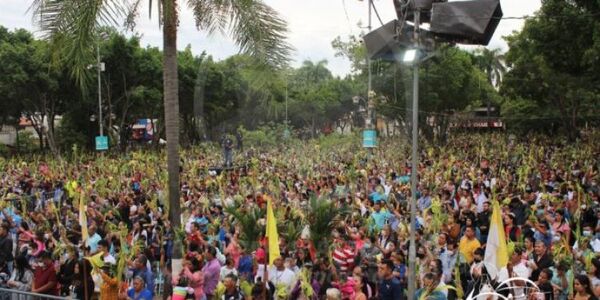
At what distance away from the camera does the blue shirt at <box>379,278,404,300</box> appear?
7.59 m

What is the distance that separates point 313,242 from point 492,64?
63.1 metres

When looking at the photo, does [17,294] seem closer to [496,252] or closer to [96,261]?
[96,261]

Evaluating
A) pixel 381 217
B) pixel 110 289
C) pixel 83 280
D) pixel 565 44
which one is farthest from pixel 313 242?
pixel 565 44

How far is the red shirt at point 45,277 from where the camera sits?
8547 mm

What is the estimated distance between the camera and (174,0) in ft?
31.7

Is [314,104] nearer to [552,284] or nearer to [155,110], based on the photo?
[155,110]

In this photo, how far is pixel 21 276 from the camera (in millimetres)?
9055

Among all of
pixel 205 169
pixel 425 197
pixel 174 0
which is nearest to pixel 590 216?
pixel 425 197

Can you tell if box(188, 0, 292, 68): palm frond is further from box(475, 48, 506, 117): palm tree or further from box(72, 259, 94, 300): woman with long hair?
box(475, 48, 506, 117): palm tree

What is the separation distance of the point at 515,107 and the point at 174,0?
1510 inches

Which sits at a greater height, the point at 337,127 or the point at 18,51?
the point at 18,51

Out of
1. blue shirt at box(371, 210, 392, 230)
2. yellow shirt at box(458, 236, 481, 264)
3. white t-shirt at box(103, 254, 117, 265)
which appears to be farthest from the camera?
blue shirt at box(371, 210, 392, 230)

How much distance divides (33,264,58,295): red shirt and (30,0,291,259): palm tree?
5.86 ft

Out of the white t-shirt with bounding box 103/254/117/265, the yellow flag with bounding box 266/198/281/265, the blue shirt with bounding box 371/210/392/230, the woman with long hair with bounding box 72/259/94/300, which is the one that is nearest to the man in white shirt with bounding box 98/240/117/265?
the white t-shirt with bounding box 103/254/117/265
